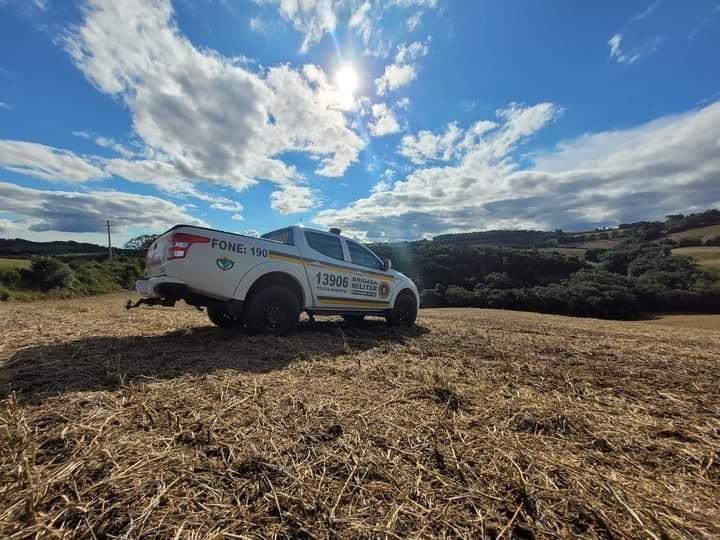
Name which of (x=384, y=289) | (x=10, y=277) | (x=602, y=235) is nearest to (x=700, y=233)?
(x=602, y=235)

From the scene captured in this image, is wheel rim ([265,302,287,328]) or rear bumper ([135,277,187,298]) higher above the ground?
rear bumper ([135,277,187,298])

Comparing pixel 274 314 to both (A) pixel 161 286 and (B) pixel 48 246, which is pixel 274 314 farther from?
(B) pixel 48 246

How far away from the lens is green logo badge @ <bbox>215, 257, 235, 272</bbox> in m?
4.52

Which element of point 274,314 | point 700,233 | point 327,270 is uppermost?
point 700,233

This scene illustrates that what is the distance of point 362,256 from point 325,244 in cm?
96

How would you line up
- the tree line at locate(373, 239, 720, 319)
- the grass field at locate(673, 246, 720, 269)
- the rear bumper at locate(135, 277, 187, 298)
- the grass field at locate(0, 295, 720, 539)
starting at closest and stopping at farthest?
1. the grass field at locate(0, 295, 720, 539)
2. the rear bumper at locate(135, 277, 187, 298)
3. the tree line at locate(373, 239, 720, 319)
4. the grass field at locate(673, 246, 720, 269)

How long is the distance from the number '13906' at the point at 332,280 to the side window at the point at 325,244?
1.18 feet

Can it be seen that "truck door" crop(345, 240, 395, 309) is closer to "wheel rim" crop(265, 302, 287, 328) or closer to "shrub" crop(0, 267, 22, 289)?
"wheel rim" crop(265, 302, 287, 328)

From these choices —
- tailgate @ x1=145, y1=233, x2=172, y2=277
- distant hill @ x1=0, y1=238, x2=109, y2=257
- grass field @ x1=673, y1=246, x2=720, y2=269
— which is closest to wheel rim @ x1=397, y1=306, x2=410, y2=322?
tailgate @ x1=145, y1=233, x2=172, y2=277

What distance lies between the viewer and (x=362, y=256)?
6691mm

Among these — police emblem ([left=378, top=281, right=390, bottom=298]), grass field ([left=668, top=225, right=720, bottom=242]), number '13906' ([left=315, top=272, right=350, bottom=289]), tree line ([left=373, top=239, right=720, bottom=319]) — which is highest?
grass field ([left=668, top=225, right=720, bottom=242])

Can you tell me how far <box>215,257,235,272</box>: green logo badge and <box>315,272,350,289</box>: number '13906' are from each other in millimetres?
1501

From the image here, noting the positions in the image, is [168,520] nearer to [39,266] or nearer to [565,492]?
[565,492]

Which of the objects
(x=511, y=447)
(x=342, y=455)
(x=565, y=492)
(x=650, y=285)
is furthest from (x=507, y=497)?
(x=650, y=285)
